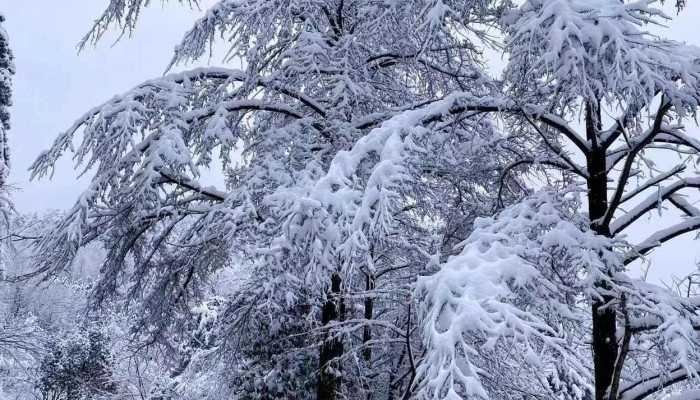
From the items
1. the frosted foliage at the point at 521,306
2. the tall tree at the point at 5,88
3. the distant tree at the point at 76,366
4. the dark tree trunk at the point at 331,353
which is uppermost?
the tall tree at the point at 5,88

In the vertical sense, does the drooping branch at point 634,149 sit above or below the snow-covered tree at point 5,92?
below

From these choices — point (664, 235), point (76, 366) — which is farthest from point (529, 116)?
point (76, 366)

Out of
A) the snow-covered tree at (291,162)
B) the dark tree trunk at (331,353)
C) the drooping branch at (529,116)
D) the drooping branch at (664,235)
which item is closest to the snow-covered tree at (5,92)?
the snow-covered tree at (291,162)

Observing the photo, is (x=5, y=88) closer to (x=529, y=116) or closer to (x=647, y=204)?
(x=529, y=116)

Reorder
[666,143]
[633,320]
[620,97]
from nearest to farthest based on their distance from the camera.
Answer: [620,97] < [633,320] < [666,143]

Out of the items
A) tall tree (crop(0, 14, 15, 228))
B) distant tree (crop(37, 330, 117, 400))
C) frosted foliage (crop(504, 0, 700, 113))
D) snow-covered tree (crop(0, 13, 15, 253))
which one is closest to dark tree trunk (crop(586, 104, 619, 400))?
frosted foliage (crop(504, 0, 700, 113))

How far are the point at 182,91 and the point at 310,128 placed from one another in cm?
120

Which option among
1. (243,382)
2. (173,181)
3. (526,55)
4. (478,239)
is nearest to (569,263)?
(478,239)

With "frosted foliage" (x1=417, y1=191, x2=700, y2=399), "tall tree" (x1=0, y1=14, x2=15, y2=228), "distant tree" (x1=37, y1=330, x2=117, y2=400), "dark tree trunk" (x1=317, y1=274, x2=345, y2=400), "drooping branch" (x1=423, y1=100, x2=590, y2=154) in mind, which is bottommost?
"frosted foliage" (x1=417, y1=191, x2=700, y2=399)

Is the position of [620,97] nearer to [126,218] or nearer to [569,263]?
[569,263]

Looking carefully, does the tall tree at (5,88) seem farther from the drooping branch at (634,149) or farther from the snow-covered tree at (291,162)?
the drooping branch at (634,149)

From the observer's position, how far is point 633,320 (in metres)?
3.33

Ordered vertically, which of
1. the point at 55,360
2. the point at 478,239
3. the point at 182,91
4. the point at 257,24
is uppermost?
the point at 55,360

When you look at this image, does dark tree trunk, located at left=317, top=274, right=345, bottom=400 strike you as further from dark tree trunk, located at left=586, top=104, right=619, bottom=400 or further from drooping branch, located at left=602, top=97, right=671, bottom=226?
drooping branch, located at left=602, top=97, right=671, bottom=226
